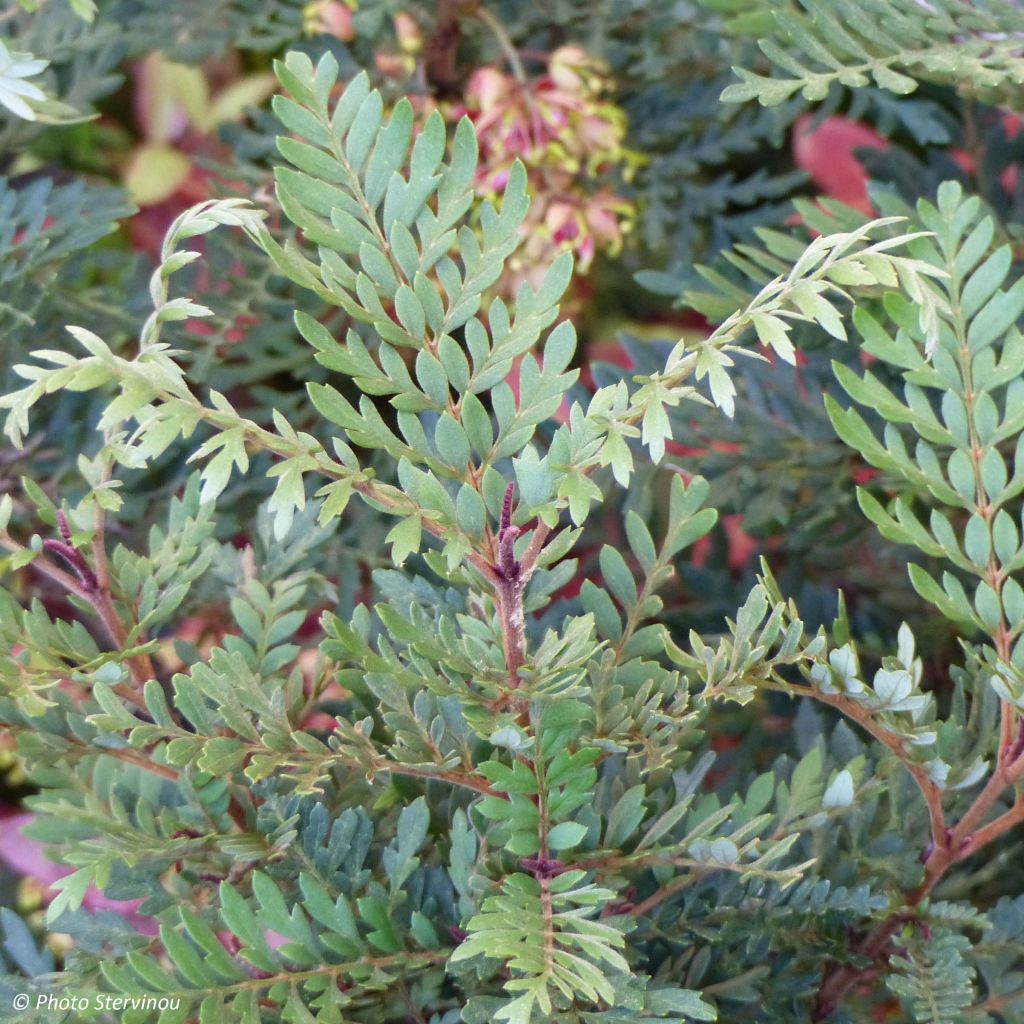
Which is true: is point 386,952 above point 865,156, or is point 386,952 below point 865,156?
below

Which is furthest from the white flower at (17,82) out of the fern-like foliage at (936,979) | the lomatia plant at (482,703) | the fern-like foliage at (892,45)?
the fern-like foliage at (936,979)

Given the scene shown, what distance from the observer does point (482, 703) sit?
364 millimetres

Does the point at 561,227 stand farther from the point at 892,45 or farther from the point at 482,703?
the point at 482,703

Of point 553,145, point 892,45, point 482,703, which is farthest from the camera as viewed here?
point 553,145

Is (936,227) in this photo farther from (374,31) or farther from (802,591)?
(374,31)

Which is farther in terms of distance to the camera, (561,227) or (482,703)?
(561,227)

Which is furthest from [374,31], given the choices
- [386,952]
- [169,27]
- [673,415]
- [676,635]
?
[386,952]

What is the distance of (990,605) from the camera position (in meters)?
0.42

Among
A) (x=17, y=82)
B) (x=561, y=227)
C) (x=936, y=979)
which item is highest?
(x=17, y=82)

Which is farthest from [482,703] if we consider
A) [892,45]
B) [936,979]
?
[892,45]

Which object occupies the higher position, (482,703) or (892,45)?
(892,45)

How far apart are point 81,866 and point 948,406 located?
0.37 m

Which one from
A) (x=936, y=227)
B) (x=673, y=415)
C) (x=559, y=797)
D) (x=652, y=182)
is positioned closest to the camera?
(x=559, y=797)

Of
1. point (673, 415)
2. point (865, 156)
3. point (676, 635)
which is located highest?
point (865, 156)
